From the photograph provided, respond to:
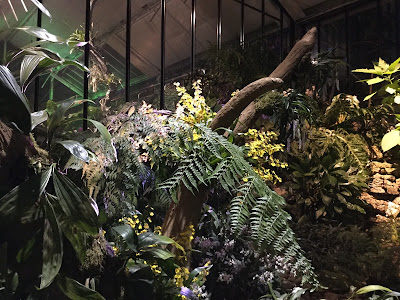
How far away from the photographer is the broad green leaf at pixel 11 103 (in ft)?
4.23

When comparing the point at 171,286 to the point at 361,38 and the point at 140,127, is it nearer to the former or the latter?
the point at 140,127

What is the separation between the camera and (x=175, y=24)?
3.80m

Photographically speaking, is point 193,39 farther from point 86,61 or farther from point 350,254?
point 350,254

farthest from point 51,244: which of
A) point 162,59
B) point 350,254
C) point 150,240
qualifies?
point 350,254

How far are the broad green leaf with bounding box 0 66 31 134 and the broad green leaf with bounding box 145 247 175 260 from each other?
32.0 inches

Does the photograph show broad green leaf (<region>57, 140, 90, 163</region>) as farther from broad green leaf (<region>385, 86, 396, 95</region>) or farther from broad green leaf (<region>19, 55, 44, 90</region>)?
broad green leaf (<region>385, 86, 396, 95</region>)

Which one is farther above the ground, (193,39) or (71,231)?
(193,39)

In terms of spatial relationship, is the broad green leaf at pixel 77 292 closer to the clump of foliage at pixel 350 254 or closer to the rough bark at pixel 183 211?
the rough bark at pixel 183 211

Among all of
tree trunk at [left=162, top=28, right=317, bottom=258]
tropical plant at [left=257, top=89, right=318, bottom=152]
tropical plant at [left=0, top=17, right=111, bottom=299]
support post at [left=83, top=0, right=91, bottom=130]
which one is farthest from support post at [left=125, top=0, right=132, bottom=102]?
tropical plant at [left=0, top=17, right=111, bottom=299]

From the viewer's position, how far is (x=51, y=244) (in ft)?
4.62

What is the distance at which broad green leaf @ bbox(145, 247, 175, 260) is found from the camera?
175 centimetres

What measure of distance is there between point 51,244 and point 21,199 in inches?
7.8

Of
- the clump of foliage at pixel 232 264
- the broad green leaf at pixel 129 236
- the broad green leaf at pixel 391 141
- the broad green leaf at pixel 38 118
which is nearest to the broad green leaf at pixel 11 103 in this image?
the broad green leaf at pixel 38 118

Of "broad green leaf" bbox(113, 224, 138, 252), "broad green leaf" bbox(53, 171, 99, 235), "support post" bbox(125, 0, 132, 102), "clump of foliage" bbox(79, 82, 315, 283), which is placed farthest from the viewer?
"support post" bbox(125, 0, 132, 102)
